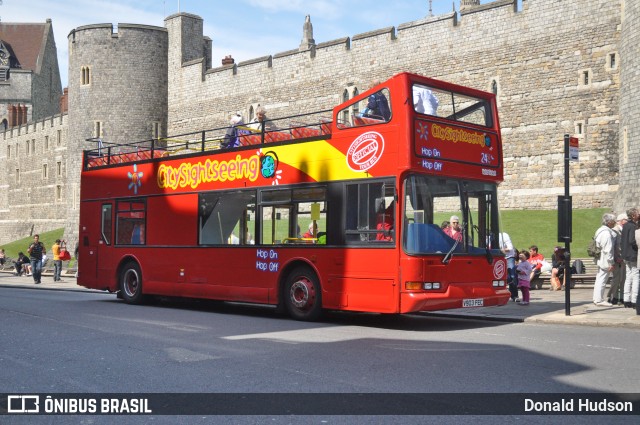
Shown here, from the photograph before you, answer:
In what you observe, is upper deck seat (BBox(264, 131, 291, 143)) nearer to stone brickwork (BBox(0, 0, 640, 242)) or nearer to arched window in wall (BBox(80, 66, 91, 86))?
stone brickwork (BBox(0, 0, 640, 242))

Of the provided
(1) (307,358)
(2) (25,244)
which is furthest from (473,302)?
(2) (25,244)

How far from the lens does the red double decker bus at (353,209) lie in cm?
1059

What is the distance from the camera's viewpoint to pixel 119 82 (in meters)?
46.6

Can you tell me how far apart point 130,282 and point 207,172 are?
11.5 ft

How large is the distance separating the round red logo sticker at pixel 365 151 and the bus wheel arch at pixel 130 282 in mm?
6327

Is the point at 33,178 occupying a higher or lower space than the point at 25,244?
higher

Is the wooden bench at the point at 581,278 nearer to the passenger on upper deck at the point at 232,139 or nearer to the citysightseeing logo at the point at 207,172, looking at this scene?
the passenger on upper deck at the point at 232,139

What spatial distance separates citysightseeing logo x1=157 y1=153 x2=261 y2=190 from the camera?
13.2 m

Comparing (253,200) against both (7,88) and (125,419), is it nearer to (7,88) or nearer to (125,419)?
(125,419)

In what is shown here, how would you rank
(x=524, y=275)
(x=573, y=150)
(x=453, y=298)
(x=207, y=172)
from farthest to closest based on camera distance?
(x=524, y=275) → (x=207, y=172) → (x=573, y=150) → (x=453, y=298)

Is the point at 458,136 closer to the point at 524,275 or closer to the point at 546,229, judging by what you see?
the point at 524,275

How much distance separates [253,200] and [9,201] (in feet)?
224

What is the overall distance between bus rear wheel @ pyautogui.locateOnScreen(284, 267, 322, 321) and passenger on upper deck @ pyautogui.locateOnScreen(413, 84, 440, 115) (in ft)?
9.84

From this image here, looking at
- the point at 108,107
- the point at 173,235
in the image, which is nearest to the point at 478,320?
the point at 173,235
